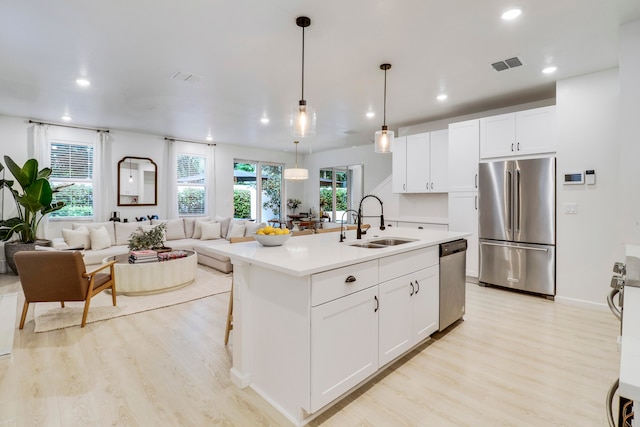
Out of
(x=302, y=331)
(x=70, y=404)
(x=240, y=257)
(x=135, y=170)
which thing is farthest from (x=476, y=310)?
(x=135, y=170)

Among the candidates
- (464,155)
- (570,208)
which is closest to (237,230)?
(464,155)

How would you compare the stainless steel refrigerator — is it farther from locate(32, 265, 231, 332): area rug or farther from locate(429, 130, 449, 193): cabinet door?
locate(32, 265, 231, 332): area rug

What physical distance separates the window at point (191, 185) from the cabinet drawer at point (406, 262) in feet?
21.1

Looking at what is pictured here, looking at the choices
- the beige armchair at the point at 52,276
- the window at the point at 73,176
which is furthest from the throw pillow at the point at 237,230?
the beige armchair at the point at 52,276

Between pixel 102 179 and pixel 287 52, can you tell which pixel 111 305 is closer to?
pixel 287 52

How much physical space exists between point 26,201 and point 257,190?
16.4 feet

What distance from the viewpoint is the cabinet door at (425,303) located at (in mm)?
2572

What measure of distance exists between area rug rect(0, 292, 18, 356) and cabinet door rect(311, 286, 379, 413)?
134cm

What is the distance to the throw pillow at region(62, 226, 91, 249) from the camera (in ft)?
17.5

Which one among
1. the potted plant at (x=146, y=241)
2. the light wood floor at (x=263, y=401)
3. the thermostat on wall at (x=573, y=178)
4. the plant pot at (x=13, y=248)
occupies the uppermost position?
the thermostat on wall at (x=573, y=178)

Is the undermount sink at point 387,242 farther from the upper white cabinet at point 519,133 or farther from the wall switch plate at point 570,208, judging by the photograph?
the upper white cabinet at point 519,133

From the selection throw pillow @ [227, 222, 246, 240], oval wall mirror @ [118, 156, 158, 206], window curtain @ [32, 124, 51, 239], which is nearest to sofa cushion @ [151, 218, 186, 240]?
oval wall mirror @ [118, 156, 158, 206]

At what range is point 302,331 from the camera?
5.79ft

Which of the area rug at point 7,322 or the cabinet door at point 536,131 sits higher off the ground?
the cabinet door at point 536,131
